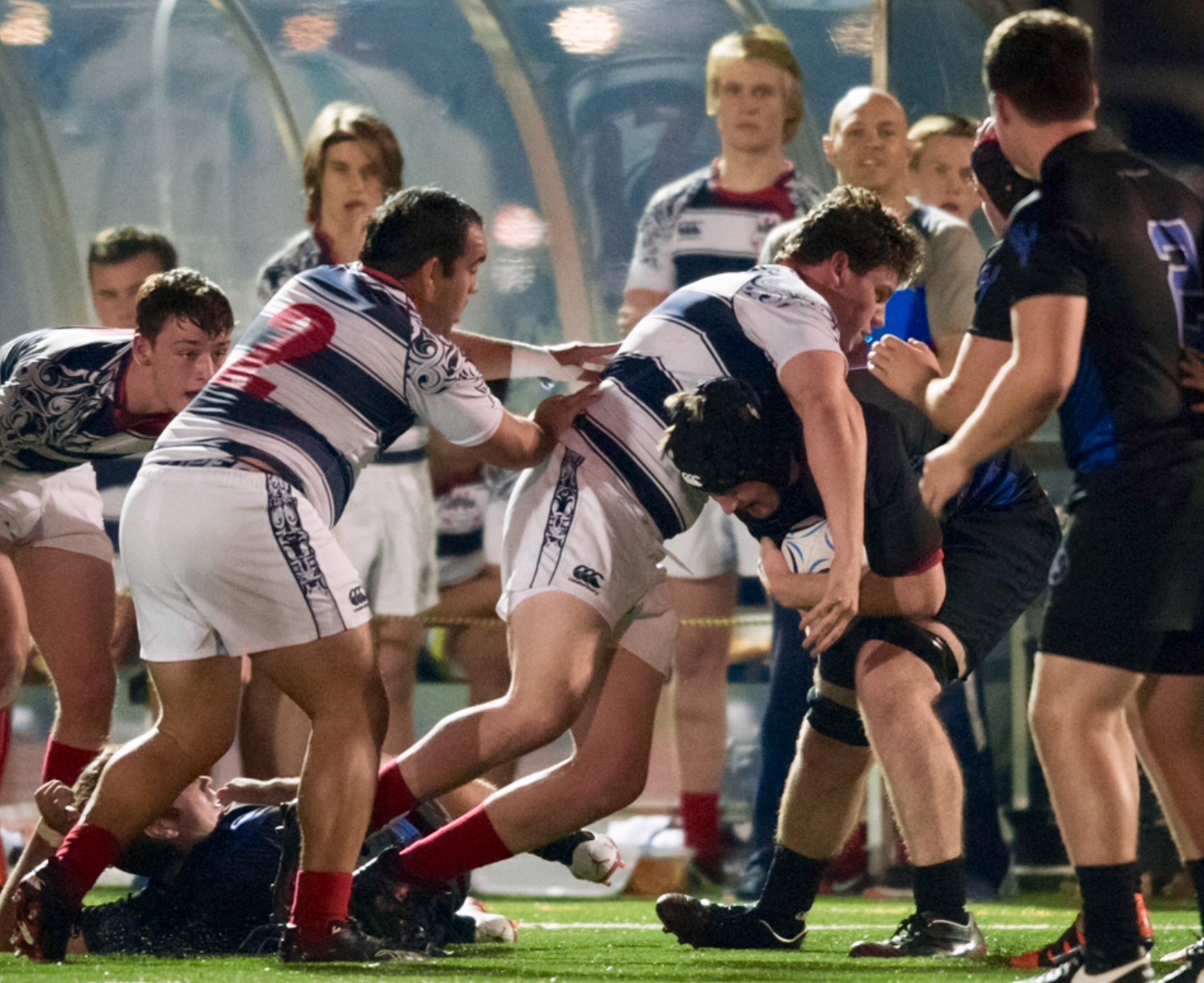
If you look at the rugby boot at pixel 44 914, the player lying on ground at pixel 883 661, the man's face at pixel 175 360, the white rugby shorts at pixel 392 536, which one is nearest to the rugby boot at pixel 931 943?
the player lying on ground at pixel 883 661

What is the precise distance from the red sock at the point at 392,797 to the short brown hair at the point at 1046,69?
198cm

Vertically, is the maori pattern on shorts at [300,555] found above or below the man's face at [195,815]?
above

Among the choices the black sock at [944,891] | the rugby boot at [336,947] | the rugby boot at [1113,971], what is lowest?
the black sock at [944,891]

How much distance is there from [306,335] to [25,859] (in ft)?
5.15

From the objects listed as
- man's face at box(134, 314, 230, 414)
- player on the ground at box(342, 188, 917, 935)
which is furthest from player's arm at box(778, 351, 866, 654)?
man's face at box(134, 314, 230, 414)

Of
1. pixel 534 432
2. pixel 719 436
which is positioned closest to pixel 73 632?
pixel 534 432

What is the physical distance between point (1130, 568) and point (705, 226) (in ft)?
11.2

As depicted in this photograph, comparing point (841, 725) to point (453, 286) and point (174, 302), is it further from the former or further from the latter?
point (174, 302)

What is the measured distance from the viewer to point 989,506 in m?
4.91

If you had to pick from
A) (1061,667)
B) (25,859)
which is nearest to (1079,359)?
(1061,667)

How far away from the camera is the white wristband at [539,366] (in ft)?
16.6

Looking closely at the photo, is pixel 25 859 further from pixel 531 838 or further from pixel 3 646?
pixel 531 838

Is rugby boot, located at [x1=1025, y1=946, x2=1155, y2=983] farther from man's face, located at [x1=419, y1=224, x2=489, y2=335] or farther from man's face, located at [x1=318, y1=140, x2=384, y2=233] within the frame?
man's face, located at [x1=318, y1=140, x2=384, y2=233]

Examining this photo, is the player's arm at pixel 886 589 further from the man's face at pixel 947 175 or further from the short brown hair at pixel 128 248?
the short brown hair at pixel 128 248
